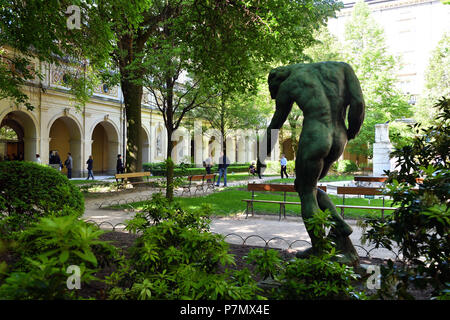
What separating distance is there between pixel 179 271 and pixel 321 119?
2443 millimetres

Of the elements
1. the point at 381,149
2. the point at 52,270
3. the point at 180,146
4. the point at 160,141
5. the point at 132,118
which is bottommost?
the point at 52,270

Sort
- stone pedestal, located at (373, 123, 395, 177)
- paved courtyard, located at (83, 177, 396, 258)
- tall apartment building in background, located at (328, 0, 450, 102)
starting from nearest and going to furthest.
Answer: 1. paved courtyard, located at (83, 177, 396, 258)
2. stone pedestal, located at (373, 123, 395, 177)
3. tall apartment building in background, located at (328, 0, 450, 102)

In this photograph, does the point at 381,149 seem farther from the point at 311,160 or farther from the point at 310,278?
the point at 310,278

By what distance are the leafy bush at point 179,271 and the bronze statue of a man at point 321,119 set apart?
54.1 inches

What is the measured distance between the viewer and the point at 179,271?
2420 millimetres

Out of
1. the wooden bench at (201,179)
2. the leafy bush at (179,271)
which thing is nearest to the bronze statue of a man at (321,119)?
the leafy bush at (179,271)

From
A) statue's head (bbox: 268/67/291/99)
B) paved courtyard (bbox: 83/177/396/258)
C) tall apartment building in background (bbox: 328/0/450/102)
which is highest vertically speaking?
tall apartment building in background (bbox: 328/0/450/102)

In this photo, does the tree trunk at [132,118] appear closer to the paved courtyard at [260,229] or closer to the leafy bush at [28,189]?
the paved courtyard at [260,229]

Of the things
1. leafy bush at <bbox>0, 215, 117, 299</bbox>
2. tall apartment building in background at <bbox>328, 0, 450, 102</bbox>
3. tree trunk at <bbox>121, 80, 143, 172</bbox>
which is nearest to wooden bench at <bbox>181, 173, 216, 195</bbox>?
tree trunk at <bbox>121, 80, 143, 172</bbox>

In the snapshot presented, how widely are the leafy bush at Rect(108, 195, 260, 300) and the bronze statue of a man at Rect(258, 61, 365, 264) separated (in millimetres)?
1373

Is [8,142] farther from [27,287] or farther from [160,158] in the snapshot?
[27,287]

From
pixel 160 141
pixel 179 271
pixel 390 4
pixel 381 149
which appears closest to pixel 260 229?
pixel 179 271

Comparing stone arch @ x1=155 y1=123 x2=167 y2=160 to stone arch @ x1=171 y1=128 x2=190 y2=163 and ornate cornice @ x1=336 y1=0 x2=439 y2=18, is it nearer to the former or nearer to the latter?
stone arch @ x1=171 y1=128 x2=190 y2=163

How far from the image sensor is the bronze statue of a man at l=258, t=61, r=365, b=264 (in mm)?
3824
